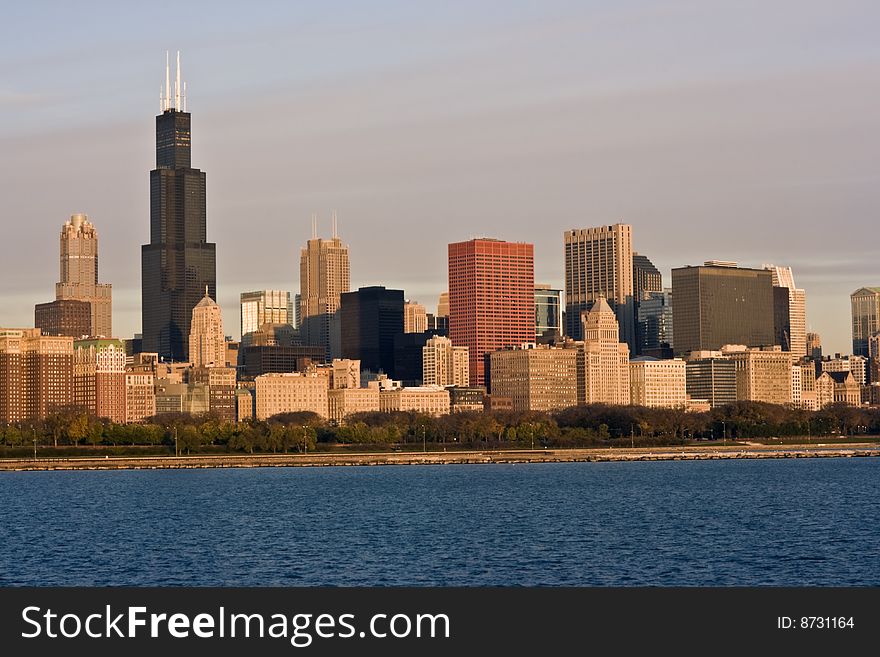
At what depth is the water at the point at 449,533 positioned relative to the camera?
252 feet

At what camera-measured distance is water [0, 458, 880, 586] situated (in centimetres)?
7675

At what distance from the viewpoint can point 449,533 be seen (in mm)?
97250

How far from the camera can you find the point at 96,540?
317 ft

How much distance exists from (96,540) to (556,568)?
31.6m
